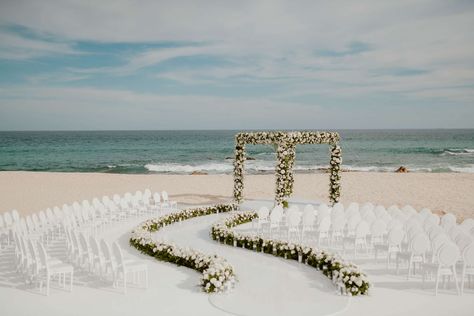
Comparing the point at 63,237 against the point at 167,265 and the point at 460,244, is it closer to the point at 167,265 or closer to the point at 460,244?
the point at 167,265

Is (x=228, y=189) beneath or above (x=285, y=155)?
beneath

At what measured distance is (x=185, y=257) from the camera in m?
11.1

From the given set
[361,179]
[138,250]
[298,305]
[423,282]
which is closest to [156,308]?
[298,305]

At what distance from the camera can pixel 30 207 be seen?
21625mm

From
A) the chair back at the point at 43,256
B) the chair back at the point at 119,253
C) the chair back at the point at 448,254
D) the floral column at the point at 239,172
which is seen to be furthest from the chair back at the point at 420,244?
the floral column at the point at 239,172

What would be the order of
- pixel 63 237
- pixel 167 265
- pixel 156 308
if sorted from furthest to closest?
pixel 63 237, pixel 167 265, pixel 156 308

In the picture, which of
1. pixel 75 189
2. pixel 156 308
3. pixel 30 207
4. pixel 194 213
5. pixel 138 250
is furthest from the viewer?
pixel 75 189

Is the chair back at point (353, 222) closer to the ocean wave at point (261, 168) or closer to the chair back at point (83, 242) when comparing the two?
the chair back at point (83, 242)

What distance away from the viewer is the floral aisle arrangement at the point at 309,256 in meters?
9.10

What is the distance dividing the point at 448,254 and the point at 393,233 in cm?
183

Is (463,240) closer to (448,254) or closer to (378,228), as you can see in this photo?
(448,254)

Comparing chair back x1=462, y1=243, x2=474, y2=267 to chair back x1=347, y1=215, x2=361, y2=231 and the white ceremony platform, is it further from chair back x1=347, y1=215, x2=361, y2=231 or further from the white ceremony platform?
chair back x1=347, y1=215, x2=361, y2=231

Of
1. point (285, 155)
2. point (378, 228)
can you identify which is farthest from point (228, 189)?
point (378, 228)

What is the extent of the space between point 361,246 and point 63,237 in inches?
361
